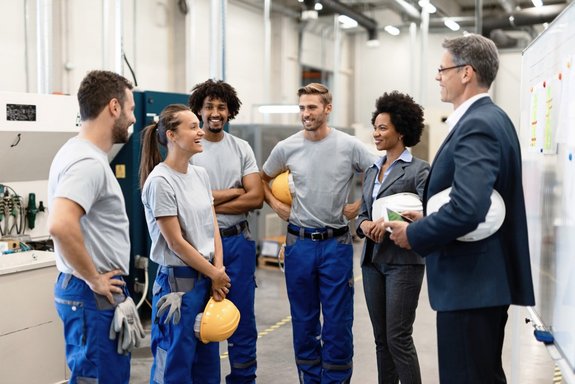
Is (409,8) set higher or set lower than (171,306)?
higher

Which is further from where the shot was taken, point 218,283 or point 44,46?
point 44,46

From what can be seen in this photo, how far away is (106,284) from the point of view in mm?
1893

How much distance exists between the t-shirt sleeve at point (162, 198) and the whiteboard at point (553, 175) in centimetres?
137

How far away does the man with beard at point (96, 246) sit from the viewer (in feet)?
6.13

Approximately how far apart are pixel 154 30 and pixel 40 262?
565 centimetres

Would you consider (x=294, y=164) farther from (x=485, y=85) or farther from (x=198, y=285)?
(x=485, y=85)

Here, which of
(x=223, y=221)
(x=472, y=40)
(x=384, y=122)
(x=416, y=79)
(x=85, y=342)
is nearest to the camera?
(x=472, y=40)

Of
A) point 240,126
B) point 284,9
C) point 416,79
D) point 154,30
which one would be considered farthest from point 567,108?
point 416,79

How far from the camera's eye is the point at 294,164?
292 centimetres

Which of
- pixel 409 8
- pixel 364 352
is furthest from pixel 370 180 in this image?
pixel 409 8

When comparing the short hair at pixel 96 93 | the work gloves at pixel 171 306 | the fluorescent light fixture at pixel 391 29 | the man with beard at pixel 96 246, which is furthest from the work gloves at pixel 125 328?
the fluorescent light fixture at pixel 391 29

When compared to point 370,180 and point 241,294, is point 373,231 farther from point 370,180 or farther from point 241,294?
point 241,294

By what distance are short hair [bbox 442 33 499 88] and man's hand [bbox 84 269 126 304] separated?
128 centimetres

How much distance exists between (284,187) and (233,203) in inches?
10.6
